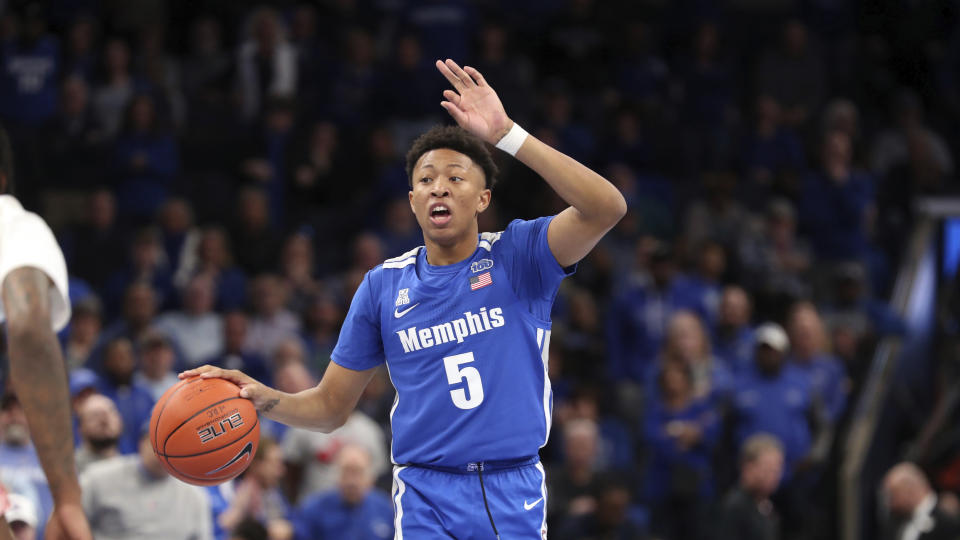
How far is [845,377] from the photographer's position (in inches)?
470

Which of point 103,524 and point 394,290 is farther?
point 103,524

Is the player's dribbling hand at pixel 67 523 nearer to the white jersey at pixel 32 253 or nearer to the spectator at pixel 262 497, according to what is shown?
the white jersey at pixel 32 253

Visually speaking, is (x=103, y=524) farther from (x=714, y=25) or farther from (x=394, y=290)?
(x=714, y=25)

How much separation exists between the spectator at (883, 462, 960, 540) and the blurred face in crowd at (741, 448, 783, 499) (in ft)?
3.78

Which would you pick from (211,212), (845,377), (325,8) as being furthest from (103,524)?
(325,8)

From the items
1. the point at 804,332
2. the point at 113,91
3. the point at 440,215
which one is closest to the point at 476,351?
the point at 440,215

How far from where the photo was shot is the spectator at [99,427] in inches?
323

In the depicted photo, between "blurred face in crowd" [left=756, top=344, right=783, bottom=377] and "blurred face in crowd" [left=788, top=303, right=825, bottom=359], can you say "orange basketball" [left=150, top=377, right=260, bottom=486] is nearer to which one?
"blurred face in crowd" [left=756, top=344, right=783, bottom=377]

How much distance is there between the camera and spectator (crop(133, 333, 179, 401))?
387 inches

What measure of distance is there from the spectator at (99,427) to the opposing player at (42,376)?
461 cm

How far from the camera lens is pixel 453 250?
498 cm

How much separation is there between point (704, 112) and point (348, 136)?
437cm

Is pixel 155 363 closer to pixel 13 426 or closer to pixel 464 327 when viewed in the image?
pixel 13 426

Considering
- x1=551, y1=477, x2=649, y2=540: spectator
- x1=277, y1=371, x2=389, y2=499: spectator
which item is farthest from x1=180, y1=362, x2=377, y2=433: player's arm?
x1=551, y1=477, x2=649, y2=540: spectator
